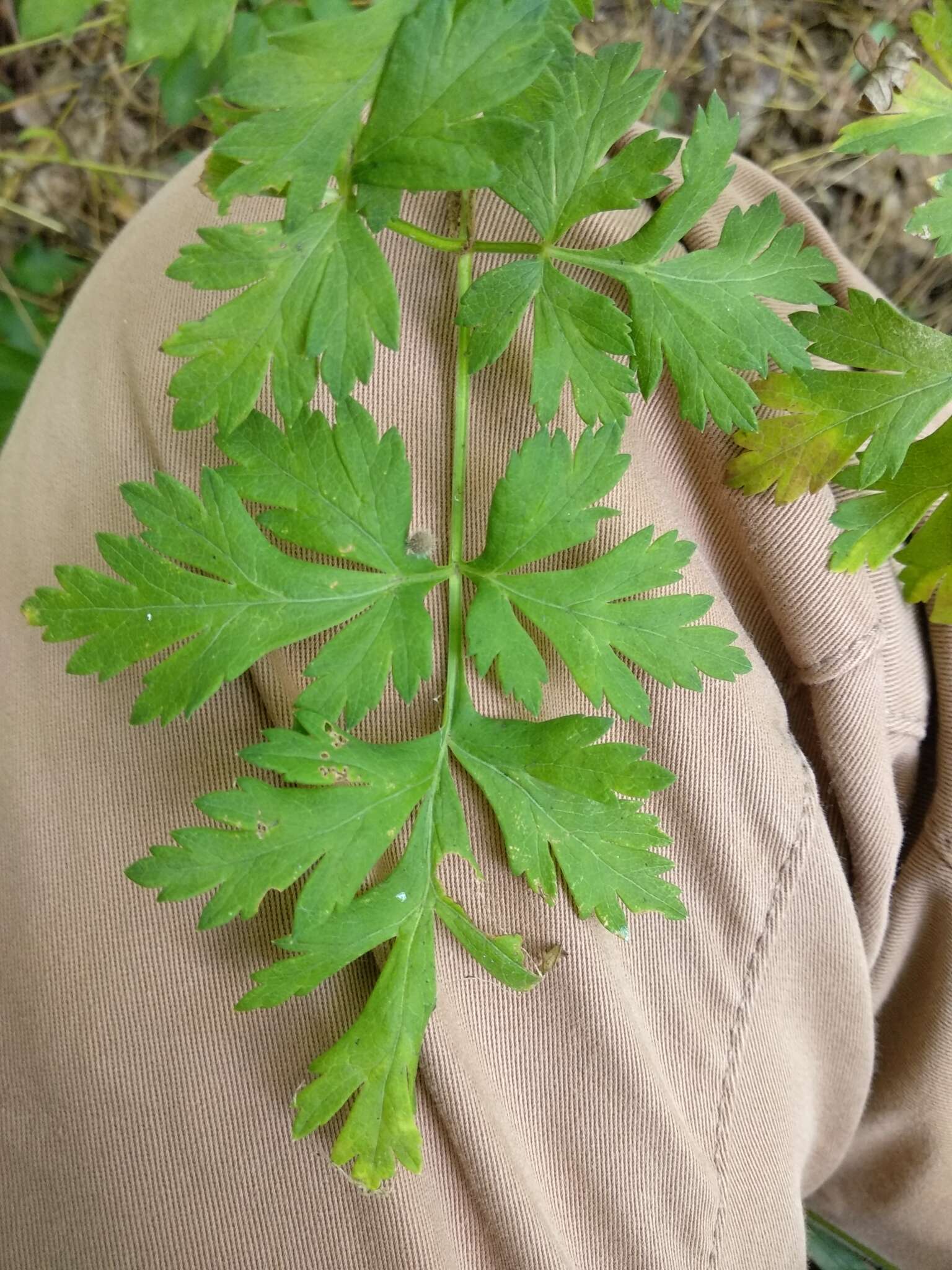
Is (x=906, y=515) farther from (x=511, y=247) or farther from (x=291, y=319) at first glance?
(x=291, y=319)

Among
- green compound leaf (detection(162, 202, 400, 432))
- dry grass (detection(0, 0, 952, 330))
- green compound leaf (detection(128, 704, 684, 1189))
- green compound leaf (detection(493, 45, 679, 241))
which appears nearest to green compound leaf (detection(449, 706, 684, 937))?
green compound leaf (detection(128, 704, 684, 1189))

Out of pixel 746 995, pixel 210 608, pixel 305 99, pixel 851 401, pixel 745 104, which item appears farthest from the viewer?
pixel 745 104

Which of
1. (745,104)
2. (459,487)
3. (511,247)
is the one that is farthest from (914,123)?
(745,104)

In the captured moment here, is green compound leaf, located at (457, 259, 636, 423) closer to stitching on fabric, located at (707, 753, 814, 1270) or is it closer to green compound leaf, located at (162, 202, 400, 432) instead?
green compound leaf, located at (162, 202, 400, 432)

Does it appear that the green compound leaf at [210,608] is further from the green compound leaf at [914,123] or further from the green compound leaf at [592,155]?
the green compound leaf at [914,123]

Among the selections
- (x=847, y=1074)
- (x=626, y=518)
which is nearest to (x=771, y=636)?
(x=626, y=518)

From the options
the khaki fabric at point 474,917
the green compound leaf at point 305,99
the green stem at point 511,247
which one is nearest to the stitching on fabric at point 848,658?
the khaki fabric at point 474,917

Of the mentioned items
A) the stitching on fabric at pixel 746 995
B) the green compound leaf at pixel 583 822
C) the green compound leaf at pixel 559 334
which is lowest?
the stitching on fabric at pixel 746 995
